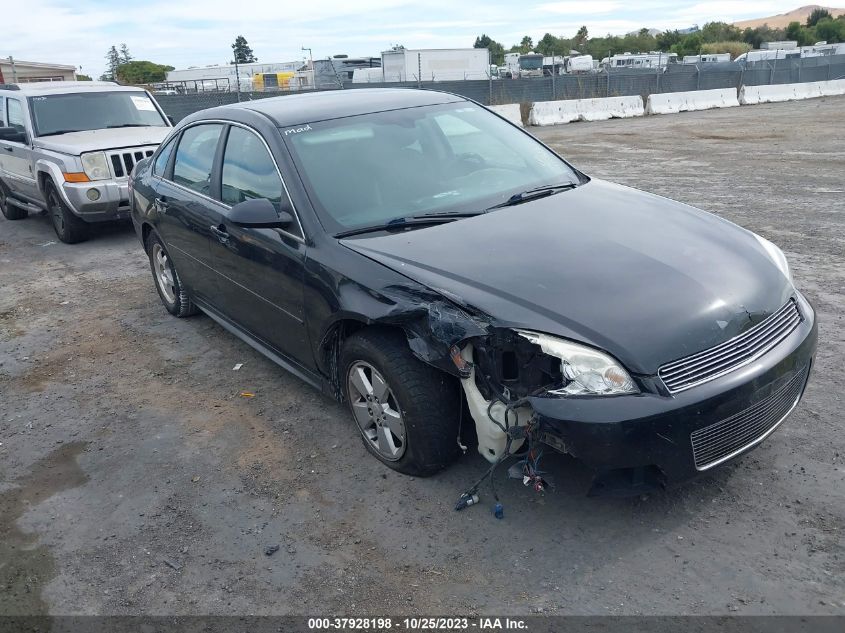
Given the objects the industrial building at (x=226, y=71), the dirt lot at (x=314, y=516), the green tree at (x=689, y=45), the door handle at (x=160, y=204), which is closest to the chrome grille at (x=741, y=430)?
the dirt lot at (x=314, y=516)

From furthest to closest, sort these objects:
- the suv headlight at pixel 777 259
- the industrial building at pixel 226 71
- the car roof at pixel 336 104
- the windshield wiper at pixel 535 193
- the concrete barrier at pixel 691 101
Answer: the industrial building at pixel 226 71 → the concrete barrier at pixel 691 101 → the car roof at pixel 336 104 → the windshield wiper at pixel 535 193 → the suv headlight at pixel 777 259

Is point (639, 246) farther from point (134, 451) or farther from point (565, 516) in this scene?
point (134, 451)

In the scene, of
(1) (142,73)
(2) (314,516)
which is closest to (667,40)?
(1) (142,73)

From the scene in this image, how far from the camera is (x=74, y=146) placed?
8625 millimetres

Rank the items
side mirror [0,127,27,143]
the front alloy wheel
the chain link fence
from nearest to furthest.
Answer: the front alloy wheel < side mirror [0,127,27,143] < the chain link fence

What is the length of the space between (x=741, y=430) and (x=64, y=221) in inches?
334

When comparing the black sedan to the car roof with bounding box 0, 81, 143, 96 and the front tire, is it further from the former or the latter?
the car roof with bounding box 0, 81, 143, 96

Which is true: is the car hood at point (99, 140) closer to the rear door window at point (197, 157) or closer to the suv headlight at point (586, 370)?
the rear door window at point (197, 157)

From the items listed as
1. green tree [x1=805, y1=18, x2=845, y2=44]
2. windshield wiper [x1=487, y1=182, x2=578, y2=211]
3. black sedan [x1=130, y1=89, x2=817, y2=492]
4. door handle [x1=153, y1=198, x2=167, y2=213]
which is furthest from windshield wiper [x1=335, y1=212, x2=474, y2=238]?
green tree [x1=805, y1=18, x2=845, y2=44]

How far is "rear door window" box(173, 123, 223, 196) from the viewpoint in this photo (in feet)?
15.9

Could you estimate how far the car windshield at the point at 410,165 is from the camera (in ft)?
12.8

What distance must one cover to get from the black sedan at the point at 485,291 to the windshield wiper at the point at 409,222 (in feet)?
0.04

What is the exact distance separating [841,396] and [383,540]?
9.03ft

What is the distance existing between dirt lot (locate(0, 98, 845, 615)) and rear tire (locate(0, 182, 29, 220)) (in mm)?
6447
